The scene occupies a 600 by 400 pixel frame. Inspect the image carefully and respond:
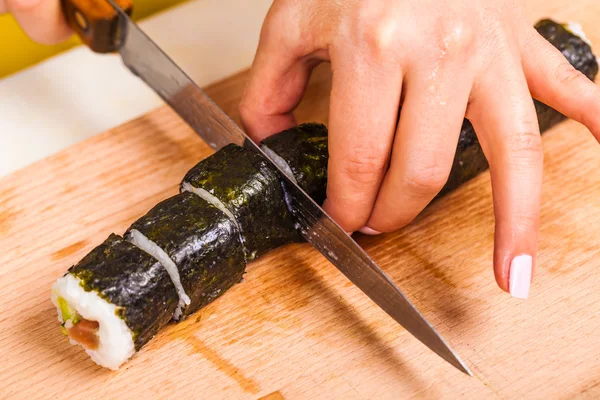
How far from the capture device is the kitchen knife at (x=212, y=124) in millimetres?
1813

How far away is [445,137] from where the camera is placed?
1.86 m

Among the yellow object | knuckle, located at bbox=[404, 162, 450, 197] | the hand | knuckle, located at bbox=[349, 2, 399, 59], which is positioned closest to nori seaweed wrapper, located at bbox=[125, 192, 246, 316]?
knuckle, located at bbox=[404, 162, 450, 197]

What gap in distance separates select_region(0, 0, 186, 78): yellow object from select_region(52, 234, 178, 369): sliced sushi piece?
1.80m

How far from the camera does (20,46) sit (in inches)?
128

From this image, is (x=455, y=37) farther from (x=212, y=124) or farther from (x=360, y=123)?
(x=212, y=124)

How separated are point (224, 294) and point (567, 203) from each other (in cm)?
113

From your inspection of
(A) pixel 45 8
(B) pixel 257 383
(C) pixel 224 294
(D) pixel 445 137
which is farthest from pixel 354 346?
(A) pixel 45 8

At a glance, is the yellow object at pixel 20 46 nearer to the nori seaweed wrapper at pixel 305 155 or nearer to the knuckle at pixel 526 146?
the nori seaweed wrapper at pixel 305 155

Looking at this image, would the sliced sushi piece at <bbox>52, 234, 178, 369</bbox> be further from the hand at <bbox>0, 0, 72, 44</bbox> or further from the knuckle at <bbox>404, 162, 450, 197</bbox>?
the hand at <bbox>0, 0, 72, 44</bbox>

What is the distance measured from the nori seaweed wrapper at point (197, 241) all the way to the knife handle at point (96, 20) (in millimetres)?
776

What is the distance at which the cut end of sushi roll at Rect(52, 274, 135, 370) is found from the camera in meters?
1.72

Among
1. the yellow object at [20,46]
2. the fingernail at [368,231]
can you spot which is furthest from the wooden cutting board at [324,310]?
the yellow object at [20,46]

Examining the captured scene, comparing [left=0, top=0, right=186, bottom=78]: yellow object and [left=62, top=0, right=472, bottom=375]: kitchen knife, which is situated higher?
[left=62, top=0, right=472, bottom=375]: kitchen knife

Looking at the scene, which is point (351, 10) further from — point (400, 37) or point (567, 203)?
point (567, 203)
